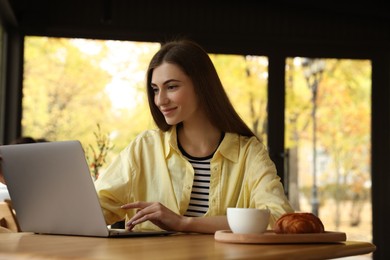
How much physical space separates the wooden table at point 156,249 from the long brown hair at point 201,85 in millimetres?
651

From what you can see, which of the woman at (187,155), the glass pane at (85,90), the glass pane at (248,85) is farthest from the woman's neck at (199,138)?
the glass pane at (248,85)

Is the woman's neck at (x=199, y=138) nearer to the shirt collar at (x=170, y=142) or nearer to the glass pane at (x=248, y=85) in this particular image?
the shirt collar at (x=170, y=142)

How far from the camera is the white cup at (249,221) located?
1844mm

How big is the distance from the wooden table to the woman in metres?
0.47

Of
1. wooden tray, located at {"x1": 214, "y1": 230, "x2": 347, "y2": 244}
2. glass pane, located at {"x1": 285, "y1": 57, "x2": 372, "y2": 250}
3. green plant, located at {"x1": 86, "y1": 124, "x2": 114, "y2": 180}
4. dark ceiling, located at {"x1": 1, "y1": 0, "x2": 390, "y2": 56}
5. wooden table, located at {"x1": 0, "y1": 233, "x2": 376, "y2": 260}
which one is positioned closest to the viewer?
wooden table, located at {"x1": 0, "y1": 233, "x2": 376, "y2": 260}

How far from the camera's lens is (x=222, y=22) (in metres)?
6.62

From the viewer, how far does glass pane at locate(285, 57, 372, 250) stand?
6797 millimetres

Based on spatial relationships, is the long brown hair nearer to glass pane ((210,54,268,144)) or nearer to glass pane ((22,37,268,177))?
glass pane ((22,37,268,177))

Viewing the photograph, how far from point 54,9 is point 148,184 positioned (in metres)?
3.97

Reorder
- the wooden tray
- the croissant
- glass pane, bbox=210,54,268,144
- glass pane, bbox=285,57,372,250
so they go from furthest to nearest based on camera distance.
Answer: glass pane, bbox=285,57,372,250, glass pane, bbox=210,54,268,144, the croissant, the wooden tray

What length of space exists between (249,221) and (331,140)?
205 inches

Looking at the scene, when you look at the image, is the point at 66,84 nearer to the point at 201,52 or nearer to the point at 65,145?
the point at 201,52

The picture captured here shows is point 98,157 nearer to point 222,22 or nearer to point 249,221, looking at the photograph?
point 222,22

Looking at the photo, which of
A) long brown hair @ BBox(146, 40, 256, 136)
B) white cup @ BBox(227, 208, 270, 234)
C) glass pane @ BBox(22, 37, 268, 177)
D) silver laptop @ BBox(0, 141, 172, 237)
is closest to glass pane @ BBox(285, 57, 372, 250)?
glass pane @ BBox(22, 37, 268, 177)
